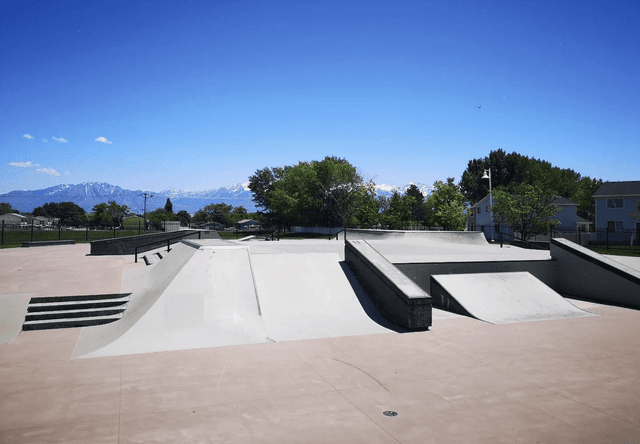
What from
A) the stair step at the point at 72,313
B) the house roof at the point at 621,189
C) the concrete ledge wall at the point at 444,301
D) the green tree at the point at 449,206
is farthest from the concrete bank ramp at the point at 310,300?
the house roof at the point at 621,189

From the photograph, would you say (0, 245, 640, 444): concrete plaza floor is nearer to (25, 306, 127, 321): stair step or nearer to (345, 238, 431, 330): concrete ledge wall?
(345, 238, 431, 330): concrete ledge wall

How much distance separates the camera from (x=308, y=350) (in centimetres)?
743

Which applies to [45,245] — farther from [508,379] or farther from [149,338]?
[508,379]

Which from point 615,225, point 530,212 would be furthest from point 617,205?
point 530,212

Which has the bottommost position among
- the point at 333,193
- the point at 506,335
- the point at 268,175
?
the point at 506,335

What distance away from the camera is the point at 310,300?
10.2 m

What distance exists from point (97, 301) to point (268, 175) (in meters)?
77.5

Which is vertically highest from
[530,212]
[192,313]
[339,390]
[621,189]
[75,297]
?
[621,189]

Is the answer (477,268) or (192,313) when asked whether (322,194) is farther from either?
(192,313)

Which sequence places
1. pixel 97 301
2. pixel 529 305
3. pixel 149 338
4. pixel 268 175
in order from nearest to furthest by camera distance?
pixel 149 338 < pixel 97 301 < pixel 529 305 < pixel 268 175

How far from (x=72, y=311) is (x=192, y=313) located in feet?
9.35

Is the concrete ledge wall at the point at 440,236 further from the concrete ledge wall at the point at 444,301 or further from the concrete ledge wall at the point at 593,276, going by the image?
the concrete ledge wall at the point at 444,301

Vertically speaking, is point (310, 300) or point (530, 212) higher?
point (530, 212)

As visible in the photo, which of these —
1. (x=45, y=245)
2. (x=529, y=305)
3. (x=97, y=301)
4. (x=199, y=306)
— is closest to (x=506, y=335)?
(x=529, y=305)
